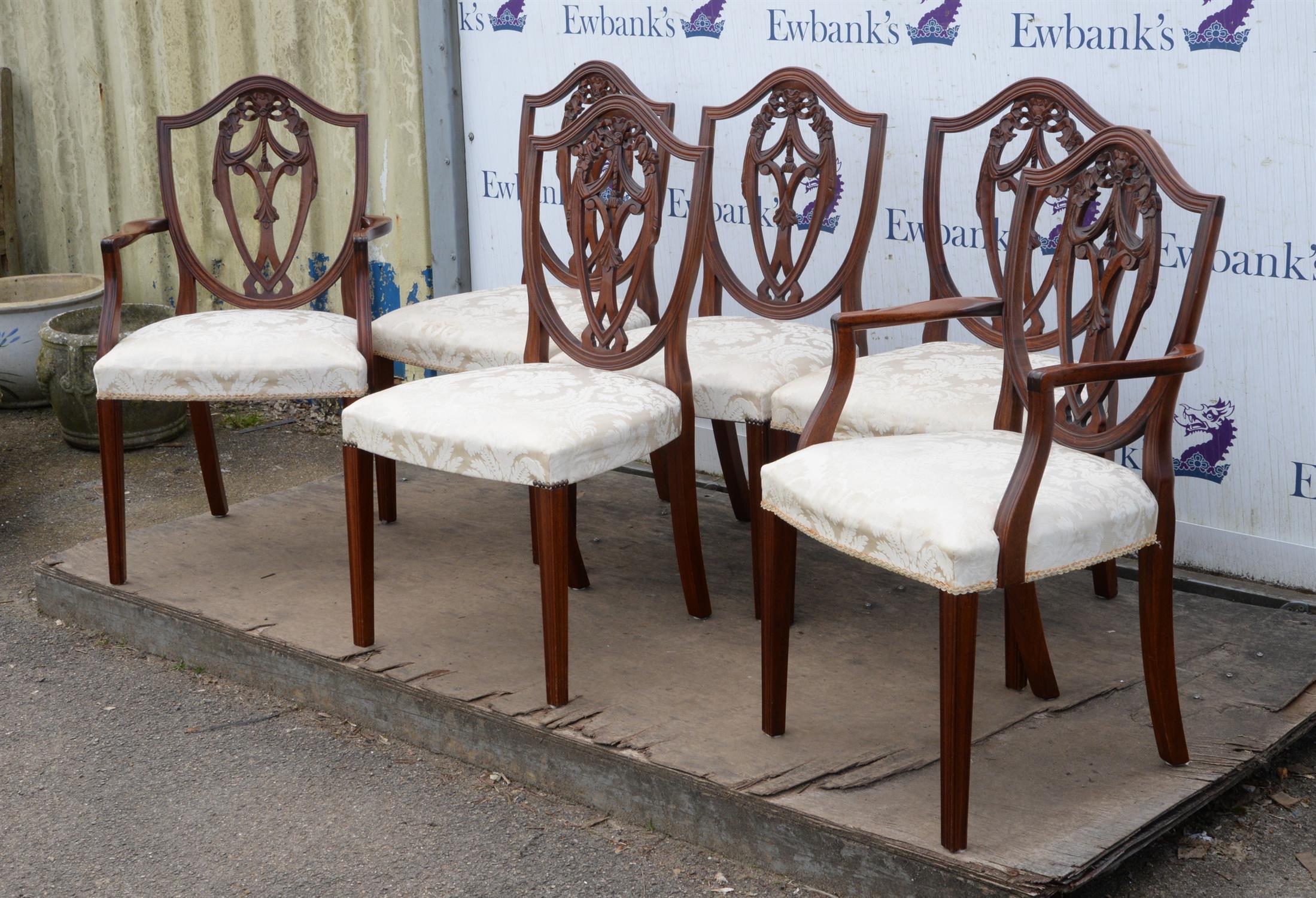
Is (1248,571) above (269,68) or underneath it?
underneath

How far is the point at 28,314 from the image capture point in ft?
16.1

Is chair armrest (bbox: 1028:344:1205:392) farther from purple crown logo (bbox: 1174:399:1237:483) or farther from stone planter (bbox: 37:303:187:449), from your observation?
stone planter (bbox: 37:303:187:449)

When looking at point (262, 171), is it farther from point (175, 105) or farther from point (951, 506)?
point (951, 506)

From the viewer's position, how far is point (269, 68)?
15.6ft

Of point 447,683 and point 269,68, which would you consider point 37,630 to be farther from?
point 269,68

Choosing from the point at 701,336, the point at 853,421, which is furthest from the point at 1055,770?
the point at 701,336

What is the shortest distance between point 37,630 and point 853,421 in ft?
6.33

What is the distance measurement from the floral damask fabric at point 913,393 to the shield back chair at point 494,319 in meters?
0.52

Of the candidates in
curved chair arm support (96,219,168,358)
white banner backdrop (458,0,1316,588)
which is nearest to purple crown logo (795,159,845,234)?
white banner backdrop (458,0,1316,588)

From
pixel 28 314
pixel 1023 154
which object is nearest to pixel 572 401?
pixel 1023 154

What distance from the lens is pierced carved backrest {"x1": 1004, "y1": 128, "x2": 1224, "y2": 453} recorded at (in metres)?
2.20

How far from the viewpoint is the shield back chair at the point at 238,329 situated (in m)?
3.08

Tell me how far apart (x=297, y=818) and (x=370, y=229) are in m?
1.42

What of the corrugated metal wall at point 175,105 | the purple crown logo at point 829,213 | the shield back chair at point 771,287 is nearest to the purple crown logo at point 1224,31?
the shield back chair at point 771,287
